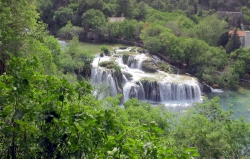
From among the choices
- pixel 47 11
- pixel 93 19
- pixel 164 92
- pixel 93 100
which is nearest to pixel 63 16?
pixel 47 11

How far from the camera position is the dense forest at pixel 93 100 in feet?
12.5

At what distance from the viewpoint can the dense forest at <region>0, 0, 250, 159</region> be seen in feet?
12.5

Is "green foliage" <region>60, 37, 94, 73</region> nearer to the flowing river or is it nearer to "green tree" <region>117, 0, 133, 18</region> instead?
the flowing river

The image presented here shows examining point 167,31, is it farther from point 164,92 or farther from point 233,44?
point 164,92

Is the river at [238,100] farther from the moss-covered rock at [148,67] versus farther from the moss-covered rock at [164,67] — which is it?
the moss-covered rock at [148,67]

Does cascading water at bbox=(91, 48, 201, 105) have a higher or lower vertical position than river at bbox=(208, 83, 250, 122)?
higher

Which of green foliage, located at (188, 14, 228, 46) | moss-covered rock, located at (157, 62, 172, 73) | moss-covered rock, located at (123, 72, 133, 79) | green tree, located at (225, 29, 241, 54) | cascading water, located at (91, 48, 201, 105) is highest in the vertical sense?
green foliage, located at (188, 14, 228, 46)

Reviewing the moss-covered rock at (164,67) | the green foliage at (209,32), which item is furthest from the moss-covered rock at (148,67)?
the green foliage at (209,32)

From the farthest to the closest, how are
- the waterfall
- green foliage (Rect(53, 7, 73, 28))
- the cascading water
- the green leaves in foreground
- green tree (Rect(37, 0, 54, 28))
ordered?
green tree (Rect(37, 0, 54, 28))
green foliage (Rect(53, 7, 73, 28))
the cascading water
the waterfall
the green leaves in foreground

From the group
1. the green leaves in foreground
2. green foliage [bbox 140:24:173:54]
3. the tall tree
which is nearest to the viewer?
the green leaves in foreground

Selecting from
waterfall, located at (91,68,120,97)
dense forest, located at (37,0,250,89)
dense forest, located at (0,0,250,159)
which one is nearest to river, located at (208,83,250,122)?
dense forest, located at (37,0,250,89)

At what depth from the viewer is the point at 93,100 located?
1125cm

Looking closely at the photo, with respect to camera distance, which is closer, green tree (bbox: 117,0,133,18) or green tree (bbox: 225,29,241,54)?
green tree (bbox: 225,29,241,54)

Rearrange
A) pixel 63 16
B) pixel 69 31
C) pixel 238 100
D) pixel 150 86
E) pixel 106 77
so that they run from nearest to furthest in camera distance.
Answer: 1. pixel 106 77
2. pixel 150 86
3. pixel 238 100
4. pixel 69 31
5. pixel 63 16
